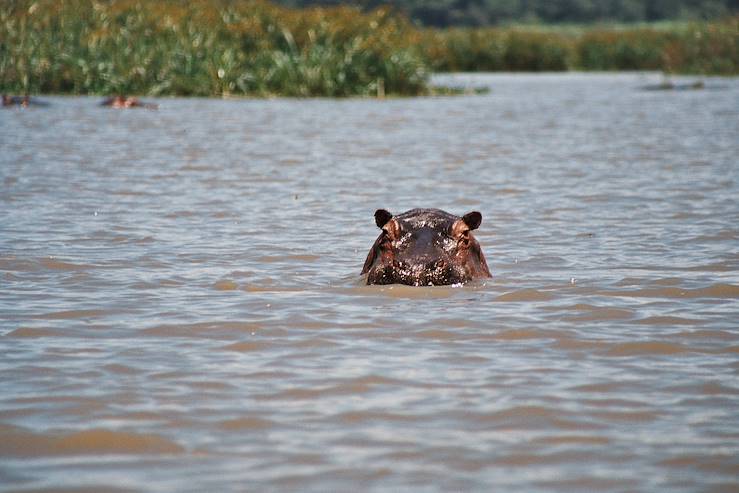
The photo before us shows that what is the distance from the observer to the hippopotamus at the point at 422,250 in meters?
7.88

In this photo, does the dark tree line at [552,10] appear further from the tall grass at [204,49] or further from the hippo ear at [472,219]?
the hippo ear at [472,219]

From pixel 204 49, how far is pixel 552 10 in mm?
67054

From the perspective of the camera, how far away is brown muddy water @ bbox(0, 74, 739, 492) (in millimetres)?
4773

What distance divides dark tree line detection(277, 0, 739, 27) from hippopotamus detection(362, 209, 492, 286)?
76.2 m

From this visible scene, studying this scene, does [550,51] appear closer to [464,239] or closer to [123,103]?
[123,103]

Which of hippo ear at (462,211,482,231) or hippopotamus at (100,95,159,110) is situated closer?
hippo ear at (462,211,482,231)

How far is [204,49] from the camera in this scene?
28750 millimetres

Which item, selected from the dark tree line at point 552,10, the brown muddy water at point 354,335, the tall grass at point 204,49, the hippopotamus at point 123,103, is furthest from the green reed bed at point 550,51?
the dark tree line at point 552,10

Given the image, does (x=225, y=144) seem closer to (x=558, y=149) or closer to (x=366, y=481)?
(x=558, y=149)

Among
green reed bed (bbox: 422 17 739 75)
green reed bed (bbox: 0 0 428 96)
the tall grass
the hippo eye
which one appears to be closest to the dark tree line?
green reed bed (bbox: 422 17 739 75)

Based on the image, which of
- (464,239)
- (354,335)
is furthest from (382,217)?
(354,335)

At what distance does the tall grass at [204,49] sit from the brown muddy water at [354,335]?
41.2ft

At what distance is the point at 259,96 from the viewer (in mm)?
29062

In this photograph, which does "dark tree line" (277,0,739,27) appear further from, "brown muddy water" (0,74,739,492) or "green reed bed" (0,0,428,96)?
"brown muddy water" (0,74,739,492)
